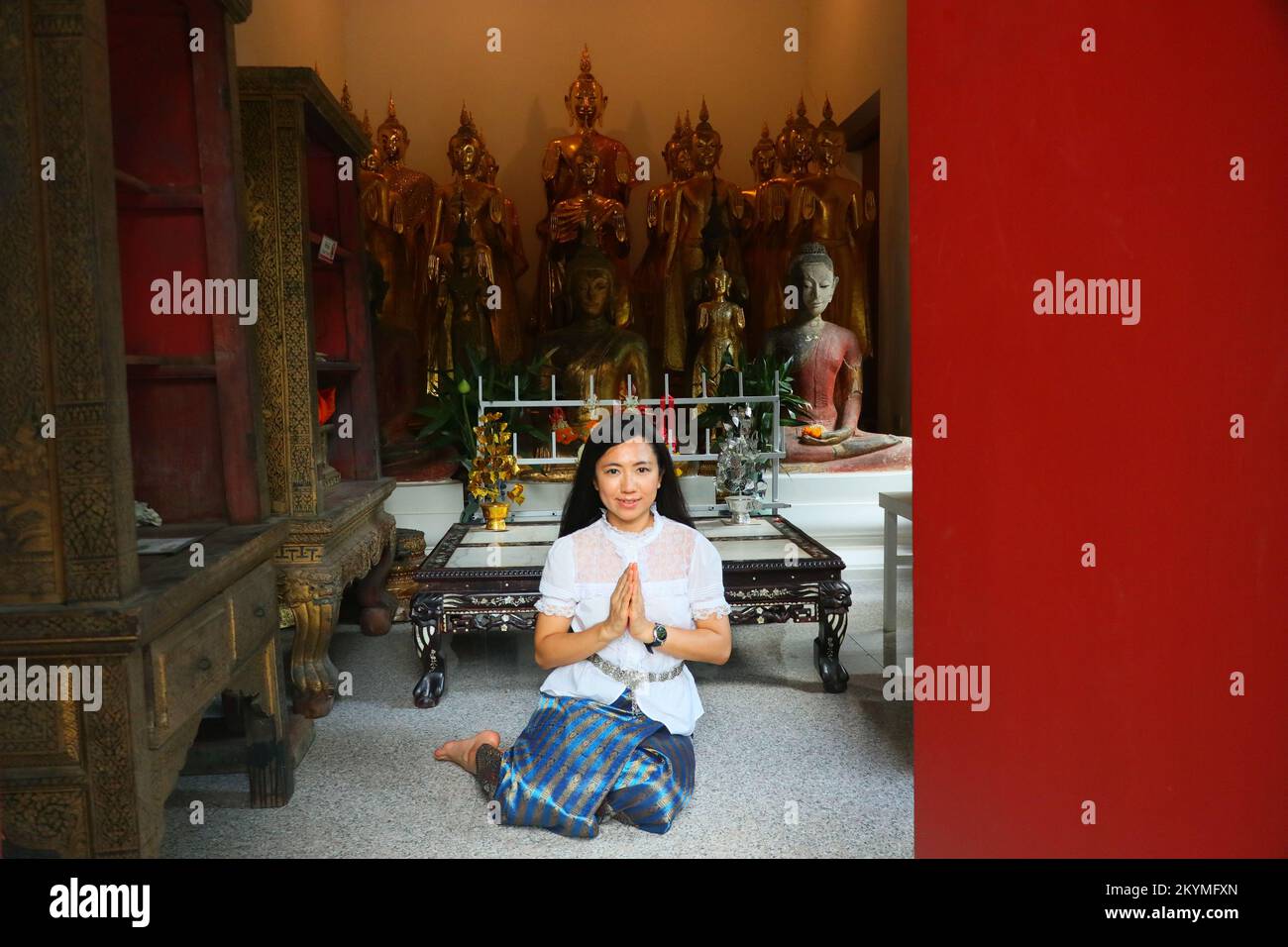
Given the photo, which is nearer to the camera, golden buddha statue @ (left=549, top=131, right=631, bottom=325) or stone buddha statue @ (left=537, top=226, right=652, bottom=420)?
stone buddha statue @ (left=537, top=226, right=652, bottom=420)

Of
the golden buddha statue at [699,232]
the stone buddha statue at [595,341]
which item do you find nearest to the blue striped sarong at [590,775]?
the stone buddha statue at [595,341]

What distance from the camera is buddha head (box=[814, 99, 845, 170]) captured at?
23.1 feet

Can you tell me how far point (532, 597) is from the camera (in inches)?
127

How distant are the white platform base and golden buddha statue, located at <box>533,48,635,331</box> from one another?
2515 millimetres

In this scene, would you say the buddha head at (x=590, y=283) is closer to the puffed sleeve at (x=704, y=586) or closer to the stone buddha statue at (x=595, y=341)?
the stone buddha statue at (x=595, y=341)

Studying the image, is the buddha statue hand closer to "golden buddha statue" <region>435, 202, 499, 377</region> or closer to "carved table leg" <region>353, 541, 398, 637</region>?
"golden buddha statue" <region>435, 202, 499, 377</region>

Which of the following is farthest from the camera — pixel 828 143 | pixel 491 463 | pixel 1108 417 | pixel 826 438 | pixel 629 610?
pixel 828 143

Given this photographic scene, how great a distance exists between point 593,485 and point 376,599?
194cm

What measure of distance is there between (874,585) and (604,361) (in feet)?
6.89

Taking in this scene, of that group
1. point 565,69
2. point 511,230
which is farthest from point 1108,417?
point 565,69

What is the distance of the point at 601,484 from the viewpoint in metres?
2.33

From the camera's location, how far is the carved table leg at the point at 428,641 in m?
3.21

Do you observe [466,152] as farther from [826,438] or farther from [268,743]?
[268,743]

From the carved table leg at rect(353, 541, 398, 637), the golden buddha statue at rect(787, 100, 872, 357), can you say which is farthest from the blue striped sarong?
the golden buddha statue at rect(787, 100, 872, 357)
